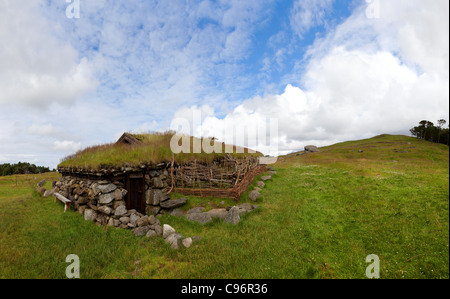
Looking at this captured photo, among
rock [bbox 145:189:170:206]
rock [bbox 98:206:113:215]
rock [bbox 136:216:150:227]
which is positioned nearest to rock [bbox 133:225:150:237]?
rock [bbox 136:216:150:227]

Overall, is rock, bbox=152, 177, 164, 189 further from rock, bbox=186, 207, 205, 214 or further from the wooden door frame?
rock, bbox=186, 207, 205, 214

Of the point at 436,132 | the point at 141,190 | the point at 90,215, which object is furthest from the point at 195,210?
the point at 436,132

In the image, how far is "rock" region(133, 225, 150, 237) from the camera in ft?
30.2

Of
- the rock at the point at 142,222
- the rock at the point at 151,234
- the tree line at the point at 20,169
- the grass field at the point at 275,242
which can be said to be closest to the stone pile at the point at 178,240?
the grass field at the point at 275,242

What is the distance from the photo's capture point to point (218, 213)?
35.4 ft

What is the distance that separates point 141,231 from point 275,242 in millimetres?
6522

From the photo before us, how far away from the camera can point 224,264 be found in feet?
21.1

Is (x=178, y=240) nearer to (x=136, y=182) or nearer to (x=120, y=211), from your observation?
(x=120, y=211)

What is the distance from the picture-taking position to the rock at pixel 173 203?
1171 centimetres
